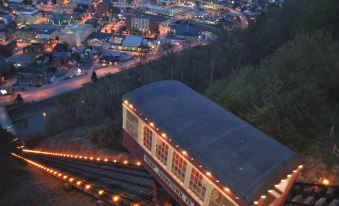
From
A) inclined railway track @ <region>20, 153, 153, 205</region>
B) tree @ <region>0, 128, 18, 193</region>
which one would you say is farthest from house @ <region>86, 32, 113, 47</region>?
inclined railway track @ <region>20, 153, 153, 205</region>

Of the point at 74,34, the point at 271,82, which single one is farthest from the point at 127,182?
the point at 74,34

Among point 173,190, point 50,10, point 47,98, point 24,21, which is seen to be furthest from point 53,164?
point 50,10

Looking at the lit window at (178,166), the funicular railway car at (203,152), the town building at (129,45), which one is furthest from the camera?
the town building at (129,45)

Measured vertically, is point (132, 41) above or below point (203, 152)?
below

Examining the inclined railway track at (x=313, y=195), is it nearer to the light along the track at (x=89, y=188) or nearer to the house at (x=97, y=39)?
the light along the track at (x=89, y=188)

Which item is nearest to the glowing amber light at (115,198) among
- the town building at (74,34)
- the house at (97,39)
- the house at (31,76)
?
the house at (31,76)

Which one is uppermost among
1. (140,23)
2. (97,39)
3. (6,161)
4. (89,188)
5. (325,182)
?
(325,182)

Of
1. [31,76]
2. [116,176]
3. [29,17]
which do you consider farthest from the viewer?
[29,17]

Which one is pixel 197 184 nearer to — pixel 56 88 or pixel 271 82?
pixel 271 82

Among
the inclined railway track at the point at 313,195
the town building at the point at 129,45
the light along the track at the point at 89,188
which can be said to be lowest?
the town building at the point at 129,45
